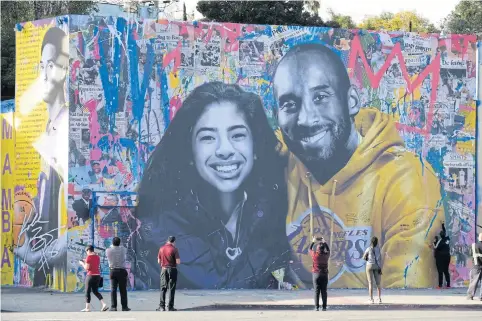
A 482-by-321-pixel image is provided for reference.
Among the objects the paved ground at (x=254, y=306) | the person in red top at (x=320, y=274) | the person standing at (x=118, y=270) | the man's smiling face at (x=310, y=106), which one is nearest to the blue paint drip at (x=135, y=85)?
the man's smiling face at (x=310, y=106)

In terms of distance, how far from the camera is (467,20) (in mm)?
63125

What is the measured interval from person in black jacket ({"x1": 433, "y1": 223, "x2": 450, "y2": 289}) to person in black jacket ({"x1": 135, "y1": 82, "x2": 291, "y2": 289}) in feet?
14.4

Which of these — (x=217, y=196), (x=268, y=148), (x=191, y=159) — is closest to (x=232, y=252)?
(x=217, y=196)

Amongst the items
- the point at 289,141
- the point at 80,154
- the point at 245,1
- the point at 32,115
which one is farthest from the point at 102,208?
the point at 245,1

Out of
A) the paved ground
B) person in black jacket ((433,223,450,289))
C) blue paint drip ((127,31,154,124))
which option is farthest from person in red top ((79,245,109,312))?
person in black jacket ((433,223,450,289))

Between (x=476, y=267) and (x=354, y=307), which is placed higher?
(x=476, y=267)

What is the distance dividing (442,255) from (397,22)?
47.5 m

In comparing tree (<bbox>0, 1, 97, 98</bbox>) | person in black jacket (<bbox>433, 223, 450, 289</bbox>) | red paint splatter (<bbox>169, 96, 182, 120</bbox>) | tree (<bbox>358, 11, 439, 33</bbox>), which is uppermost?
tree (<bbox>358, 11, 439, 33</bbox>)

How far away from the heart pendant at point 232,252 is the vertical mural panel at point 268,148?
3 centimetres

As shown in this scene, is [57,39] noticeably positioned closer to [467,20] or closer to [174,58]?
[174,58]

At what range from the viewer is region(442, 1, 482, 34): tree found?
62.1 metres

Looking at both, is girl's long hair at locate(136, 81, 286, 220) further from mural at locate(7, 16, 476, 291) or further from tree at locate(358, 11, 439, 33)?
tree at locate(358, 11, 439, 33)

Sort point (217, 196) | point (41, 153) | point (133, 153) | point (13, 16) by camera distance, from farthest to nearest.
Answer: point (13, 16) → point (41, 153) → point (217, 196) → point (133, 153)

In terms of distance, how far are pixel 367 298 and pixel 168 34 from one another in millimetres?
8918
